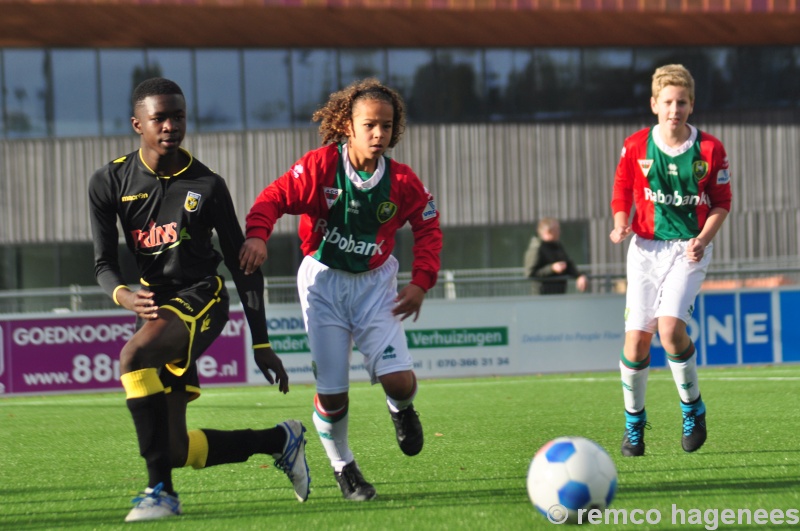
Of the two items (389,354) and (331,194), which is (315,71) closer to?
(331,194)

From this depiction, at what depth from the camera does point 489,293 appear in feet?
49.7

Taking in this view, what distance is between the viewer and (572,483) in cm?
426

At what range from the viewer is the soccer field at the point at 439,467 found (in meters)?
4.70

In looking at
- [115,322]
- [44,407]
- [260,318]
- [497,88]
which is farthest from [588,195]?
[260,318]

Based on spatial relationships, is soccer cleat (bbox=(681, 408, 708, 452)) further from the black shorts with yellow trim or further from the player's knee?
the black shorts with yellow trim

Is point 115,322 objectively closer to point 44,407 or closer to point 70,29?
point 44,407

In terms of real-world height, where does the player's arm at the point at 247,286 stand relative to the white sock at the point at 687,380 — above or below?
above

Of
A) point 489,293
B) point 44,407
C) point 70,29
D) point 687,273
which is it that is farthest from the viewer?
point 70,29

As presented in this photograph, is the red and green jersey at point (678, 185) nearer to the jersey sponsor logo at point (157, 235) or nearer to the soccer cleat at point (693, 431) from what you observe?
the soccer cleat at point (693, 431)

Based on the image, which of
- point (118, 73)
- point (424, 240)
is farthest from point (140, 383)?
point (118, 73)

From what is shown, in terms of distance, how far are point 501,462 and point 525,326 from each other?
26.6 ft

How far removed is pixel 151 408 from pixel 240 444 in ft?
2.24

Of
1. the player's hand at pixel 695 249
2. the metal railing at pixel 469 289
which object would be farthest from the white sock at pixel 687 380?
the metal railing at pixel 469 289

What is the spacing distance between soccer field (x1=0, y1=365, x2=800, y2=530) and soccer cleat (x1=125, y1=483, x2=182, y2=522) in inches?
2.8
